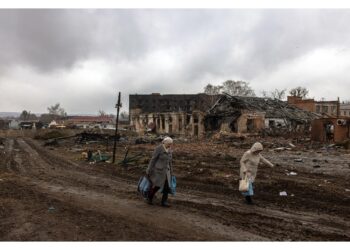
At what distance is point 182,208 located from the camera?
28.6ft

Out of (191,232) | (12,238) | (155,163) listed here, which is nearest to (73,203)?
(155,163)

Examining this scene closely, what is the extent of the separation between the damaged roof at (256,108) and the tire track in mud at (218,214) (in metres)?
31.4

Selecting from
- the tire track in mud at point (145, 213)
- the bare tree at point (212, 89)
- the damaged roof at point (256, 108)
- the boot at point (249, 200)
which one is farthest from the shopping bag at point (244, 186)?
the bare tree at point (212, 89)

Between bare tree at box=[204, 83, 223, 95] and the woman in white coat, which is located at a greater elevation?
bare tree at box=[204, 83, 223, 95]

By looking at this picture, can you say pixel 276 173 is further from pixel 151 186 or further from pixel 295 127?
pixel 295 127

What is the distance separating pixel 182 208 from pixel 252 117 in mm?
33381

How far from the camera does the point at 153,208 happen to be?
862 centimetres

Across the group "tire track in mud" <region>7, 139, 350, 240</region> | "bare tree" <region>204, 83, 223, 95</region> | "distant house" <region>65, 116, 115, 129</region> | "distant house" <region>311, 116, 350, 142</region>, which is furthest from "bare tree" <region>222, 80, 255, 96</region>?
"tire track in mud" <region>7, 139, 350, 240</region>

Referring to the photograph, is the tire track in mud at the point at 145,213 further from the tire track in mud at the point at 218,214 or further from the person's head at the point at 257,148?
the person's head at the point at 257,148

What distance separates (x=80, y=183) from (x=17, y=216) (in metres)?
4.81

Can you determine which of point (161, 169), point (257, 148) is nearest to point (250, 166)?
point (257, 148)

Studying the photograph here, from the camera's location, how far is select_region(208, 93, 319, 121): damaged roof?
4272cm

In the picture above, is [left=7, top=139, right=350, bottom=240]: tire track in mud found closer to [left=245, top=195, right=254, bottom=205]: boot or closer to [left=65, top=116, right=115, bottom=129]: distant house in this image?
[left=245, top=195, right=254, bottom=205]: boot

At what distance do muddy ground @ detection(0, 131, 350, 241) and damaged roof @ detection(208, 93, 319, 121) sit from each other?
1084 inches
